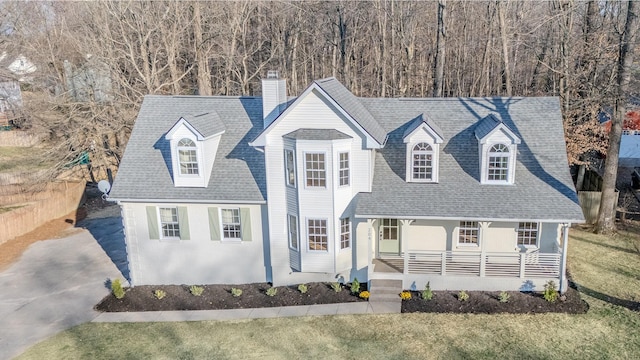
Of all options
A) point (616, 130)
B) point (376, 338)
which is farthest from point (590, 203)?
point (376, 338)

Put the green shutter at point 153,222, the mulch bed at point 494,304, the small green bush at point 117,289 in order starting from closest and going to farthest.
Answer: the mulch bed at point 494,304 < the small green bush at point 117,289 < the green shutter at point 153,222

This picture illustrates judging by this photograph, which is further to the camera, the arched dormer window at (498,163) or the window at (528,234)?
the window at (528,234)

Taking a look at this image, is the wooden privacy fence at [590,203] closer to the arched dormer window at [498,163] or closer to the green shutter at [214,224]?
the arched dormer window at [498,163]

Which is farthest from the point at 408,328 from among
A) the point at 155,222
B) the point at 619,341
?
the point at 155,222

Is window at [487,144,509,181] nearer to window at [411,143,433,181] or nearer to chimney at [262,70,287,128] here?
window at [411,143,433,181]

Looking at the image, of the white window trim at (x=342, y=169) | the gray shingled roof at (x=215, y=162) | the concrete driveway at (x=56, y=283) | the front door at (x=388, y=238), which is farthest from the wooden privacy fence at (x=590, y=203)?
the concrete driveway at (x=56, y=283)

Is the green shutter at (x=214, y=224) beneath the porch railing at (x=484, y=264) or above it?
above

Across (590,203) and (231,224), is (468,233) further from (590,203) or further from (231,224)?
(590,203)
